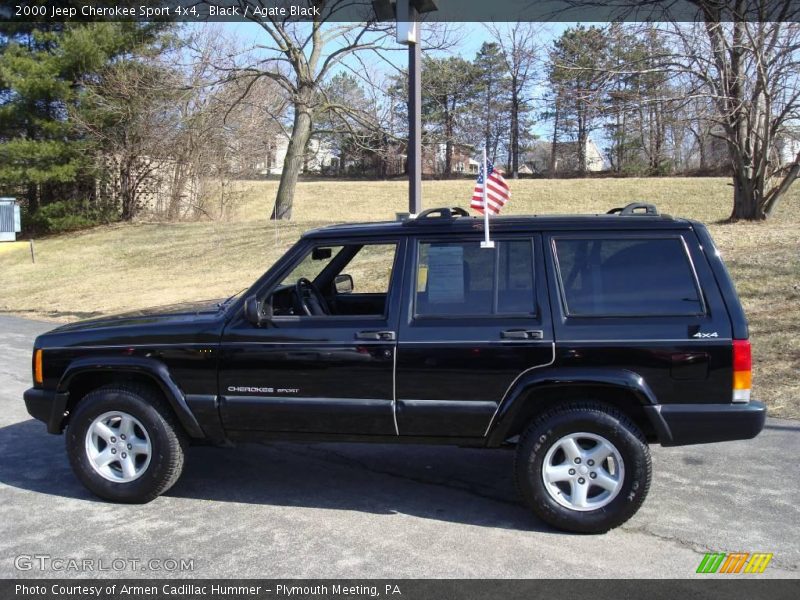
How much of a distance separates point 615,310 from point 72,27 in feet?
90.1

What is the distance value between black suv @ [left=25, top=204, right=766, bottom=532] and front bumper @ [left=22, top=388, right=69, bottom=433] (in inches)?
0.5

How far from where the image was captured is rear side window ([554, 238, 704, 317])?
14.5 feet

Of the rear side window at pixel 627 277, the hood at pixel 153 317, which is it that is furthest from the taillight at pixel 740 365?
the hood at pixel 153 317

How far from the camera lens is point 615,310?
4.47 m

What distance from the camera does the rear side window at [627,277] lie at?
14.5 feet

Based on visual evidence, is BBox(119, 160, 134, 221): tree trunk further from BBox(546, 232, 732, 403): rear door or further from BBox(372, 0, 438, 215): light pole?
BBox(546, 232, 732, 403): rear door

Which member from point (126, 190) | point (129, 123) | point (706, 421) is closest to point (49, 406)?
point (706, 421)

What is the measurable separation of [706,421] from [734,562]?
0.75 metres

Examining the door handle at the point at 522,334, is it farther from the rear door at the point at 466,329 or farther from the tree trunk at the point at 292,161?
the tree trunk at the point at 292,161

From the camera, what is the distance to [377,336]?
180 inches

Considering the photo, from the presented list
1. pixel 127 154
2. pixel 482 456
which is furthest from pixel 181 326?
pixel 127 154

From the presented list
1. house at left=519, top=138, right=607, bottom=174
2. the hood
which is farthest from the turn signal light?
house at left=519, top=138, right=607, bottom=174

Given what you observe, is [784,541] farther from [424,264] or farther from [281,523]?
[281,523]

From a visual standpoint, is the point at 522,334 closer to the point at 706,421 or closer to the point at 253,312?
the point at 706,421
